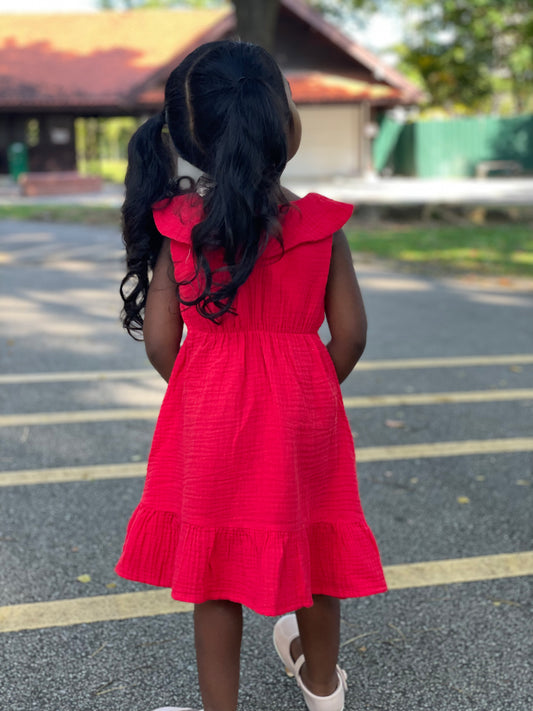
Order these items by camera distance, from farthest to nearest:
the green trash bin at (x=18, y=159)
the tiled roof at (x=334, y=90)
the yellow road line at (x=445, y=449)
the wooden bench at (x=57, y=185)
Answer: the tiled roof at (x=334, y=90)
the green trash bin at (x=18, y=159)
the wooden bench at (x=57, y=185)
the yellow road line at (x=445, y=449)

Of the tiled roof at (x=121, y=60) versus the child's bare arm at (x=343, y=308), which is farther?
the tiled roof at (x=121, y=60)

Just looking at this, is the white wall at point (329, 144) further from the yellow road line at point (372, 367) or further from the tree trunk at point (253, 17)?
the yellow road line at point (372, 367)

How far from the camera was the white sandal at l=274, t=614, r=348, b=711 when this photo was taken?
A: 2.19 m

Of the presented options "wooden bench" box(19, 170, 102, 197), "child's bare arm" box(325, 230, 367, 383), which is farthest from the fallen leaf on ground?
"wooden bench" box(19, 170, 102, 197)

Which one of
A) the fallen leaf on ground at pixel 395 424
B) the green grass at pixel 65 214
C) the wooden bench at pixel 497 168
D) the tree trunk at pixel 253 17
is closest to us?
the fallen leaf on ground at pixel 395 424

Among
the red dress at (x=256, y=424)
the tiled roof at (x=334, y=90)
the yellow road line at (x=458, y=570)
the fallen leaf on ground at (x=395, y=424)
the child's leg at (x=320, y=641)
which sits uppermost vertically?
the tiled roof at (x=334, y=90)

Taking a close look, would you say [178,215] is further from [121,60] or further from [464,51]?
[464,51]

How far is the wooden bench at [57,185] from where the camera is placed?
897 inches

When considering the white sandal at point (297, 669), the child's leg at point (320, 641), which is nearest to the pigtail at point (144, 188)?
the child's leg at point (320, 641)

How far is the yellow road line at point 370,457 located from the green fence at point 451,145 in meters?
30.3

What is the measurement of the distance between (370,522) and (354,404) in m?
1.61

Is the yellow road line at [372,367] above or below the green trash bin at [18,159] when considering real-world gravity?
below

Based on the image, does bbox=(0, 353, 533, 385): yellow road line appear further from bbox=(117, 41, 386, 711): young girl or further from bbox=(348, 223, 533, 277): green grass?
bbox=(348, 223, 533, 277): green grass

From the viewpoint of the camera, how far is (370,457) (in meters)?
4.18
